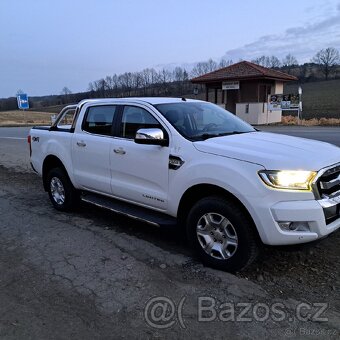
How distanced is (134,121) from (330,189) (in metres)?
2.50

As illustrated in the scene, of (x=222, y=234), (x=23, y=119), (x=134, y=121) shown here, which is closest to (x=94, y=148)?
(x=134, y=121)

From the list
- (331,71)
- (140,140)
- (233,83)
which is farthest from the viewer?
(331,71)

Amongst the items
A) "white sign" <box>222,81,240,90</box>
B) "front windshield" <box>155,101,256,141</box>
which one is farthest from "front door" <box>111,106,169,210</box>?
"white sign" <box>222,81,240,90</box>

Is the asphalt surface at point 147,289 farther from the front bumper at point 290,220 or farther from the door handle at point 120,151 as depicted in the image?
the door handle at point 120,151

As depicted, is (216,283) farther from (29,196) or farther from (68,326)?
(29,196)

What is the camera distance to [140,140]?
4.51 metres

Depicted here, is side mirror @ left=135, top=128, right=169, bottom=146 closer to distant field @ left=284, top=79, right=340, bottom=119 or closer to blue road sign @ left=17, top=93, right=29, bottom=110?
distant field @ left=284, top=79, right=340, bottom=119

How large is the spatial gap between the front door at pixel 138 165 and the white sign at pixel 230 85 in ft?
87.4

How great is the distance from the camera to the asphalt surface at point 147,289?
315 cm

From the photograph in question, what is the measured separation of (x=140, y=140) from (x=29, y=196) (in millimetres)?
4173

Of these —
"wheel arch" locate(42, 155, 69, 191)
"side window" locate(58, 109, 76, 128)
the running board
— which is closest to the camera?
the running board

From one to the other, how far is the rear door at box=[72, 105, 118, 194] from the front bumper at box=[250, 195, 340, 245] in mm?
2408

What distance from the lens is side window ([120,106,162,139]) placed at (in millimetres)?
4836

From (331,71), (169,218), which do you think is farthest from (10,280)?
(331,71)
